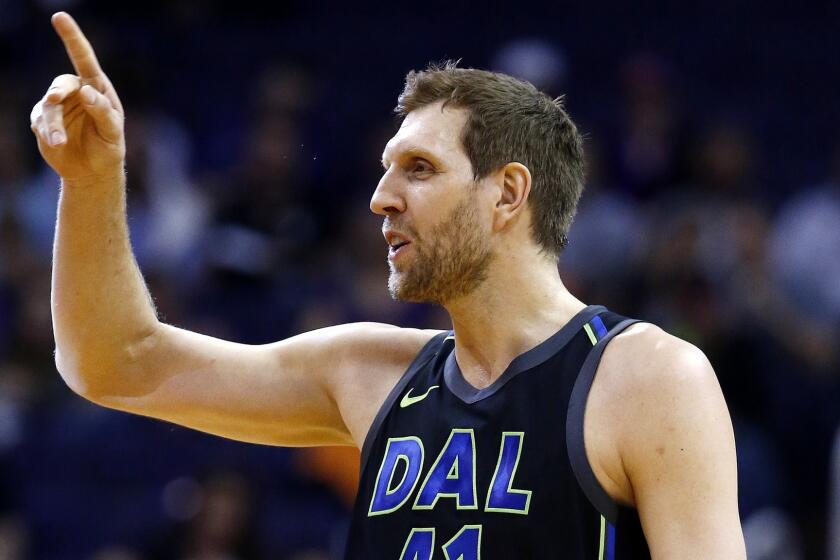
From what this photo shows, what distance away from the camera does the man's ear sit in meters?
3.52

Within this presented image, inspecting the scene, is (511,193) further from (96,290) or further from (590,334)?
(96,290)

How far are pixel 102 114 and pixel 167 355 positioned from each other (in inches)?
28.5

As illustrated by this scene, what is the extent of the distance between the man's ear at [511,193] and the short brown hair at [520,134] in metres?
0.02

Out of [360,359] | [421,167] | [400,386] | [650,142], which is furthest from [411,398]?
[650,142]

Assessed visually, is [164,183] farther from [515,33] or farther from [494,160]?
[494,160]

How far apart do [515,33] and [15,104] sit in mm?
3534

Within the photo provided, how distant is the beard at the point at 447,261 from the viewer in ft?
11.3

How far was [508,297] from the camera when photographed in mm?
3516

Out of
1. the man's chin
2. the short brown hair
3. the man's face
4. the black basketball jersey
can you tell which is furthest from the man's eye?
the black basketball jersey

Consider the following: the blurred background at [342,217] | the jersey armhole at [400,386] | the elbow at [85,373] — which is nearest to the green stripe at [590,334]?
the jersey armhole at [400,386]

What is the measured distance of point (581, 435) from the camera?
318cm

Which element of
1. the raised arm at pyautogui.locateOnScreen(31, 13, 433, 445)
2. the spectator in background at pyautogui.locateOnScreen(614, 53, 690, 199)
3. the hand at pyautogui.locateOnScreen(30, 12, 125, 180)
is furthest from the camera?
the spectator in background at pyautogui.locateOnScreen(614, 53, 690, 199)

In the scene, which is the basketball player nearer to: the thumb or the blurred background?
the thumb

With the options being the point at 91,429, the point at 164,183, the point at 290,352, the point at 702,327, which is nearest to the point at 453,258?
the point at 290,352
